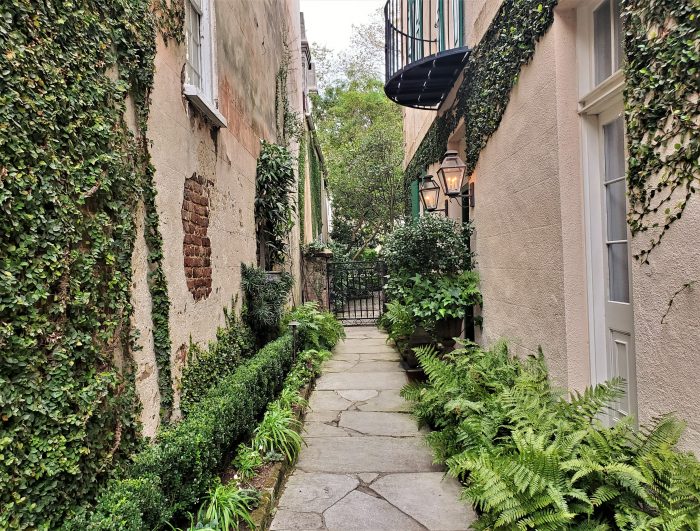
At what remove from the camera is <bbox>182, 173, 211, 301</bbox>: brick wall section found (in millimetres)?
3277

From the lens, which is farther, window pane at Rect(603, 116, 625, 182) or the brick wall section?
the brick wall section

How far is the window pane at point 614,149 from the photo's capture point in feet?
8.79

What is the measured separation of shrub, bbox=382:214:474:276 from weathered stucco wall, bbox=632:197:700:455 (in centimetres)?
289

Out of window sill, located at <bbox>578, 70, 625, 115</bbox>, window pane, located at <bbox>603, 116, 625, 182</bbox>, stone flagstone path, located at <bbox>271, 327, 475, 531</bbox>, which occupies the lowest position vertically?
stone flagstone path, located at <bbox>271, 327, 475, 531</bbox>

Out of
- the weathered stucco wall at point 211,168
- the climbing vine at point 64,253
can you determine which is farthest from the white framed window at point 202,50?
the climbing vine at point 64,253

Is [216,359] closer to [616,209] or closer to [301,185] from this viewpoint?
[616,209]

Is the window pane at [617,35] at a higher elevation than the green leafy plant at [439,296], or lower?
higher

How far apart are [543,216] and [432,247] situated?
193cm

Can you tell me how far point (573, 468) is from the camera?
82.6 inches

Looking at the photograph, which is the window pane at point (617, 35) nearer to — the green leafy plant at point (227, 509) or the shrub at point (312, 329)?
the green leafy plant at point (227, 509)

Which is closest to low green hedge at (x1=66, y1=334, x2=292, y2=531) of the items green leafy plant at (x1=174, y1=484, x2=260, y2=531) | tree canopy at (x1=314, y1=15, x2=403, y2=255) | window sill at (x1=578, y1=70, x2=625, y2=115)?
green leafy plant at (x1=174, y1=484, x2=260, y2=531)

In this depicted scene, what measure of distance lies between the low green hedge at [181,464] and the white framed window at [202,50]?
239 cm

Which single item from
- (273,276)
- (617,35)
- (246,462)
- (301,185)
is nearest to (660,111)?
(617,35)

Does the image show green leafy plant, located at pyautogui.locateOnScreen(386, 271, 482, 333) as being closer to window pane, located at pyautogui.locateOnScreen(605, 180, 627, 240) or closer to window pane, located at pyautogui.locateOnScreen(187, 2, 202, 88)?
window pane, located at pyautogui.locateOnScreen(605, 180, 627, 240)
